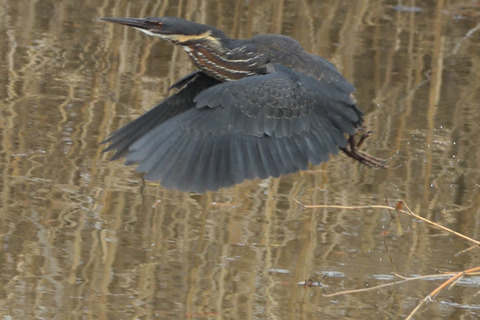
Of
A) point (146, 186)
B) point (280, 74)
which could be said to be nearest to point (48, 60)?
point (146, 186)

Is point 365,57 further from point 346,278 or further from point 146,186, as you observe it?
point 346,278

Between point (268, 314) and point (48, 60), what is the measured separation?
4627 millimetres

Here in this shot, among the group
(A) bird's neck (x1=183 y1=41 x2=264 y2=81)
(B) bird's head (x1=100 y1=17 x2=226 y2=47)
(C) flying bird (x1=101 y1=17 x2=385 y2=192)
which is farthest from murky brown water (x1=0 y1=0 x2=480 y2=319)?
(B) bird's head (x1=100 y1=17 x2=226 y2=47)

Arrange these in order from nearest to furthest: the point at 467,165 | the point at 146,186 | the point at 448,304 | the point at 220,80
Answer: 1. the point at 448,304
2. the point at 220,80
3. the point at 146,186
4. the point at 467,165

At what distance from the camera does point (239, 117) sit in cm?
539

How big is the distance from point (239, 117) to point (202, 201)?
135 cm

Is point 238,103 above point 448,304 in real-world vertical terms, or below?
above

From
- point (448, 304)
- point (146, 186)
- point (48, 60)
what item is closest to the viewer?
point (448, 304)

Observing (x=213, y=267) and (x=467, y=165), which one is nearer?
(x=213, y=267)

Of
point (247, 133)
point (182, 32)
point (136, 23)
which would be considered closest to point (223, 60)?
point (182, 32)

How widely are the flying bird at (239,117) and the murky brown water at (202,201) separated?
65 centimetres

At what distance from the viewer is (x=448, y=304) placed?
18.1 feet

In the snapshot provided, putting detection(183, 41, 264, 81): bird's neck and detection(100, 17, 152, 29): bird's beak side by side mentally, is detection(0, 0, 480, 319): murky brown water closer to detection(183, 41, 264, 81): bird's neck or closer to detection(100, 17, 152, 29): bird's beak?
detection(183, 41, 264, 81): bird's neck

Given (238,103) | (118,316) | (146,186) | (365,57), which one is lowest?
(118,316)
